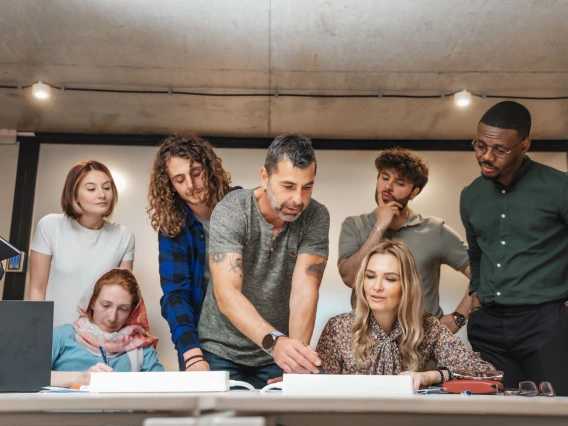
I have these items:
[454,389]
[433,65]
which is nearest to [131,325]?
[454,389]

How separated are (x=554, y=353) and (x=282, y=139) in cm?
117

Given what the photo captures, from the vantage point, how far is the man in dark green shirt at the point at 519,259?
2.12 meters

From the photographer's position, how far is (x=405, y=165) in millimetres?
3035

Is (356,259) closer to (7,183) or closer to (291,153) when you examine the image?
→ (291,153)

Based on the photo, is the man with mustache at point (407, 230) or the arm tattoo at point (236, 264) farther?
the man with mustache at point (407, 230)

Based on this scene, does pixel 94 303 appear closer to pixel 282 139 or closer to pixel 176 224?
pixel 176 224

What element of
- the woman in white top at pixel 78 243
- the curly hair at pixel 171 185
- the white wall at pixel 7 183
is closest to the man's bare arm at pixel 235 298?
the curly hair at pixel 171 185

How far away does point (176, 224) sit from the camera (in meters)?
2.24

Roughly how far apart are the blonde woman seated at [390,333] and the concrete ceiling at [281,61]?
1.25 metres

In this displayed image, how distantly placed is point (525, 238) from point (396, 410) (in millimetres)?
1651

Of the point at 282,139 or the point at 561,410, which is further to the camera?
the point at 282,139

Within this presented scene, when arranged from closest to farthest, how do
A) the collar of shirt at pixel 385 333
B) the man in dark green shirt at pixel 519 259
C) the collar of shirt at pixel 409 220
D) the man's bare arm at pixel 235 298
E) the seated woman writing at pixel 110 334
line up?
1. the man's bare arm at pixel 235 298
2. the man in dark green shirt at pixel 519 259
3. the collar of shirt at pixel 385 333
4. the seated woman writing at pixel 110 334
5. the collar of shirt at pixel 409 220

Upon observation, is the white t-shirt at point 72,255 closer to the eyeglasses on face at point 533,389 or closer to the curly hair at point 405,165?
the curly hair at point 405,165

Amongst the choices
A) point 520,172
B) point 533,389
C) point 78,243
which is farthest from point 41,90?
point 533,389
